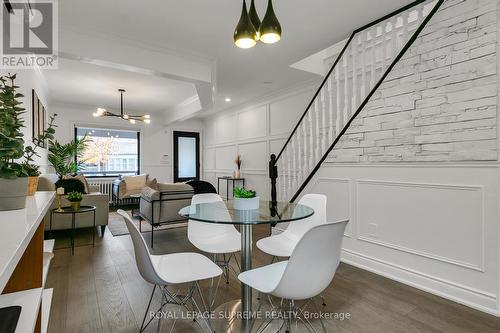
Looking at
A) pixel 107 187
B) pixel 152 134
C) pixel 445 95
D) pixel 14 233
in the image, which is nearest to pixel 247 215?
pixel 14 233

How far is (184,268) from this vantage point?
1746 mm

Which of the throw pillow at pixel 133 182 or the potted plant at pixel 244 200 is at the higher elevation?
the potted plant at pixel 244 200

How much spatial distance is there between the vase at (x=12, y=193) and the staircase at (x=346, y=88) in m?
2.26

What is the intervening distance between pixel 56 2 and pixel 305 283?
10.6 feet

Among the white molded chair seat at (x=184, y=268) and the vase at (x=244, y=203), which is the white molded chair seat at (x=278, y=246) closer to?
the vase at (x=244, y=203)

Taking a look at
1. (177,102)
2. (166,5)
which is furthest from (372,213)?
(177,102)

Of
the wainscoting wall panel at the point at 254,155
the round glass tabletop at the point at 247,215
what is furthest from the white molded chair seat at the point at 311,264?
the wainscoting wall panel at the point at 254,155

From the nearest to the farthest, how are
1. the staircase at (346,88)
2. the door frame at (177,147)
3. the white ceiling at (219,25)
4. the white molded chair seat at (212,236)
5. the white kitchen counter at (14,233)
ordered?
the white kitchen counter at (14,233), the white molded chair seat at (212,236), the white ceiling at (219,25), the staircase at (346,88), the door frame at (177,147)

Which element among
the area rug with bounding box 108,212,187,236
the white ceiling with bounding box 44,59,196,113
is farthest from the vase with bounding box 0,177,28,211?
the white ceiling with bounding box 44,59,196,113

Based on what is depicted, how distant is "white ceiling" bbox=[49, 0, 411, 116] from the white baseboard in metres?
2.63

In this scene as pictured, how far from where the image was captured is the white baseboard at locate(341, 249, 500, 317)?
6.86 feet

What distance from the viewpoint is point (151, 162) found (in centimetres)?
794

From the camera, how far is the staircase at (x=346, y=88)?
8.91 feet

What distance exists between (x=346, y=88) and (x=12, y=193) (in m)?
3.18
